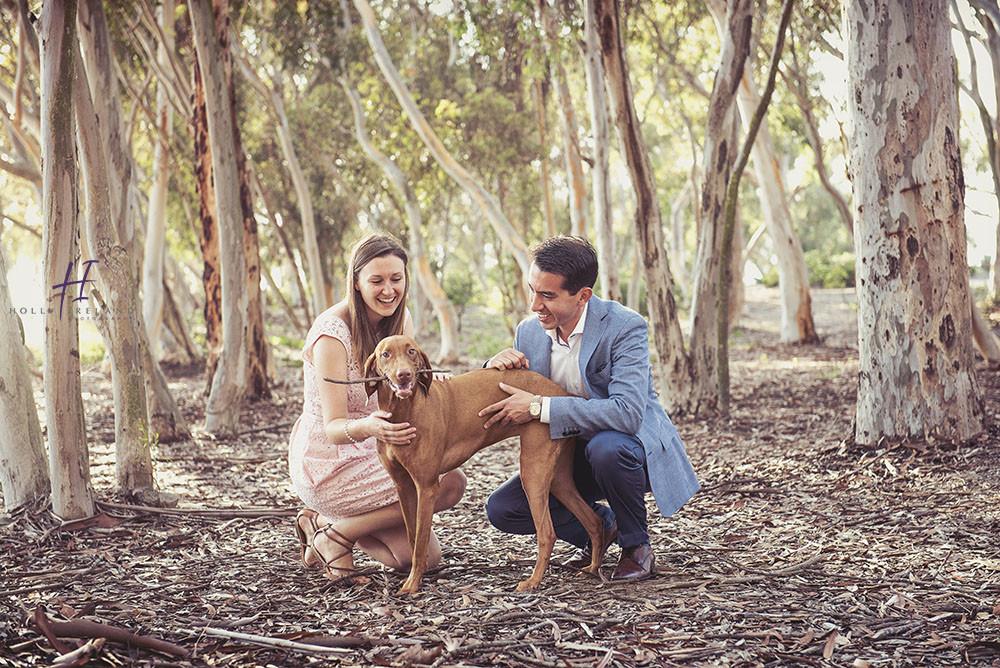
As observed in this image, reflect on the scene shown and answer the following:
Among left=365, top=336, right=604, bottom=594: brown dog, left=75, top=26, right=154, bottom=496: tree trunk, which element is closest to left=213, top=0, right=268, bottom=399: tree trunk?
left=75, top=26, right=154, bottom=496: tree trunk

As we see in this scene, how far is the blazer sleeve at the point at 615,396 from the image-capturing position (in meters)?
3.66

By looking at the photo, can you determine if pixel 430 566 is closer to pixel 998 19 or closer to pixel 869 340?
pixel 869 340

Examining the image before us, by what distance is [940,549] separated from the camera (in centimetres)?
409

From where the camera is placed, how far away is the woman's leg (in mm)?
4055

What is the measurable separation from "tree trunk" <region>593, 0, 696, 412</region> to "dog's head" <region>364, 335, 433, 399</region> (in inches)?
183

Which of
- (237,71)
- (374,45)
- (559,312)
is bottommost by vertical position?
(559,312)

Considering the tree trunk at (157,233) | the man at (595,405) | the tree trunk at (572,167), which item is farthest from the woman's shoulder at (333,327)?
the tree trunk at (157,233)

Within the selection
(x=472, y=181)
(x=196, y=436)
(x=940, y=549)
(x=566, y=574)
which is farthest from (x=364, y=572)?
(x=472, y=181)

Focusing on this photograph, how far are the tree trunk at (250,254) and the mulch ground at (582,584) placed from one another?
153 inches

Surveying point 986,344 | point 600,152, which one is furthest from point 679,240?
point 600,152

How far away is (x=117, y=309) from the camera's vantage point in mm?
5293

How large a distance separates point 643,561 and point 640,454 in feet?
1.54

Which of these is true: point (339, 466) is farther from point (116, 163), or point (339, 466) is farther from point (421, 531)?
point (116, 163)

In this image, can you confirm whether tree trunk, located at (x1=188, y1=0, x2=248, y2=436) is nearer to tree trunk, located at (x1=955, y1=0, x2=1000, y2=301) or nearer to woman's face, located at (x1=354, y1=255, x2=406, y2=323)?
woman's face, located at (x1=354, y1=255, x2=406, y2=323)
